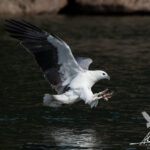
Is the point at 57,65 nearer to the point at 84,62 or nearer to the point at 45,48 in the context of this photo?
the point at 45,48

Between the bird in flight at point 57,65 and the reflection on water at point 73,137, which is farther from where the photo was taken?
the bird in flight at point 57,65

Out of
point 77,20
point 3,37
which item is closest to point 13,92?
point 3,37

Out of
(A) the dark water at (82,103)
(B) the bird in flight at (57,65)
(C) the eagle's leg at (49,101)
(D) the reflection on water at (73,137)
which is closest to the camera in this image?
(D) the reflection on water at (73,137)

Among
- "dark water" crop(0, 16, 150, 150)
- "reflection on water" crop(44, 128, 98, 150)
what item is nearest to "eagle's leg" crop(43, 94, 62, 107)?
"dark water" crop(0, 16, 150, 150)

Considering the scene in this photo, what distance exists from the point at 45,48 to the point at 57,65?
37 cm

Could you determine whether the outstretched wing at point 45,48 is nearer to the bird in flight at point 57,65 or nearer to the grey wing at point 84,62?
the bird in flight at point 57,65

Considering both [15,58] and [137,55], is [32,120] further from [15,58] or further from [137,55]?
[137,55]

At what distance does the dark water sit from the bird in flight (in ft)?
1.40

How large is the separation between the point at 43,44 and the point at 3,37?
31.0ft

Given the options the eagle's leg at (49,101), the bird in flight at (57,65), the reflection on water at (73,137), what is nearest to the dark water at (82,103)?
the reflection on water at (73,137)

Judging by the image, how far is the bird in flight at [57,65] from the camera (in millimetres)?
10656

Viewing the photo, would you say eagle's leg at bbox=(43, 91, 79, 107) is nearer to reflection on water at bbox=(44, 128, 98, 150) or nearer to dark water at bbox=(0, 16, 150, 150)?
dark water at bbox=(0, 16, 150, 150)

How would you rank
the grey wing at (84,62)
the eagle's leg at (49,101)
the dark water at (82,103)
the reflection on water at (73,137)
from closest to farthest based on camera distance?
the reflection on water at (73,137), the dark water at (82,103), the eagle's leg at (49,101), the grey wing at (84,62)

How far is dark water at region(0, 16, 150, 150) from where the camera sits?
987 centimetres
